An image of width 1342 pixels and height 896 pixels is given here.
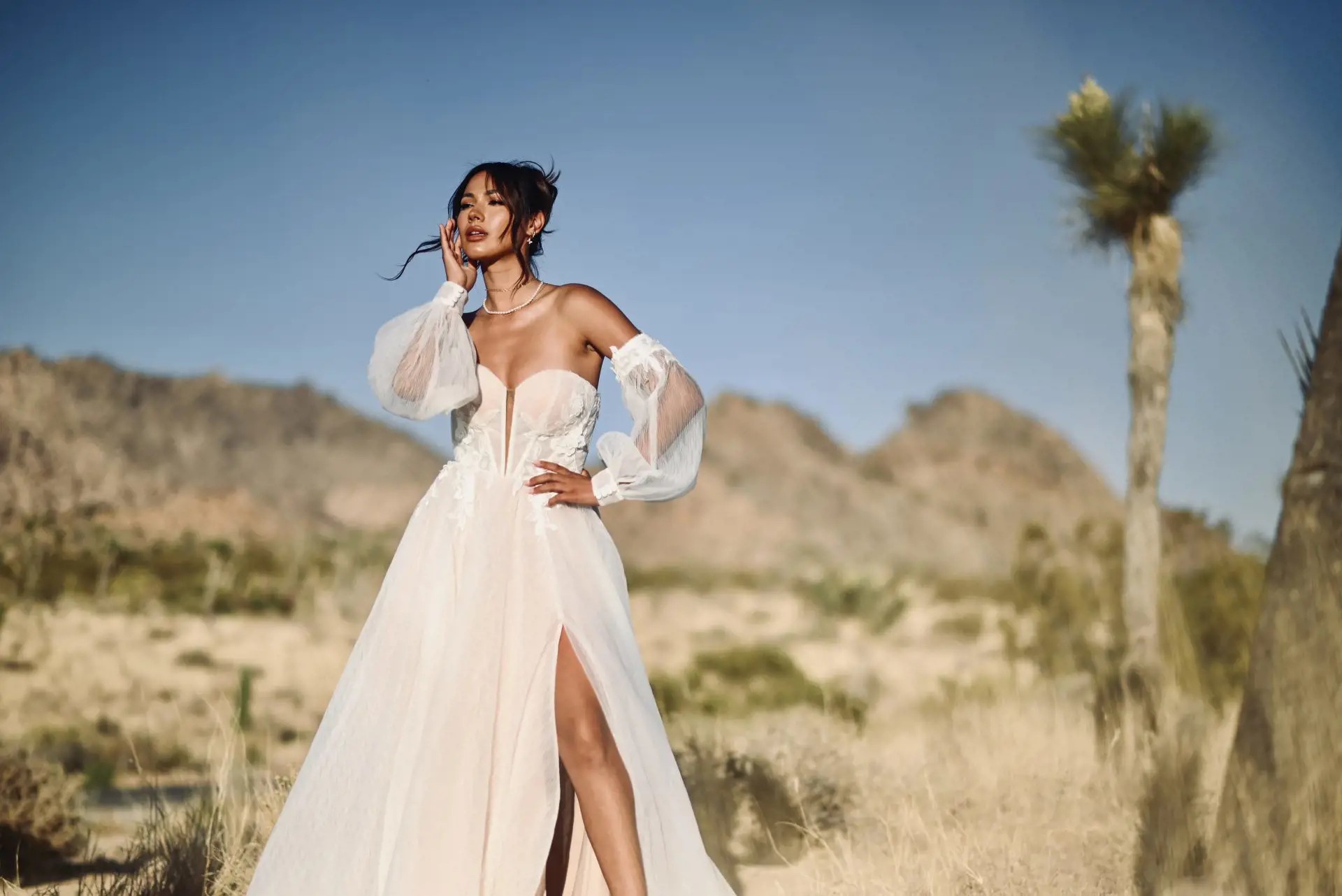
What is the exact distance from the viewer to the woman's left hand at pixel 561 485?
3340 millimetres

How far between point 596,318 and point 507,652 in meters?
1.00

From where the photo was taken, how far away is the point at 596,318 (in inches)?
138

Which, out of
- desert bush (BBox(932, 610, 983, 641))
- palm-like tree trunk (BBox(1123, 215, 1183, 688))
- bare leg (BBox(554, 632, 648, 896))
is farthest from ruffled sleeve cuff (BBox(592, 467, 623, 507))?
desert bush (BBox(932, 610, 983, 641))

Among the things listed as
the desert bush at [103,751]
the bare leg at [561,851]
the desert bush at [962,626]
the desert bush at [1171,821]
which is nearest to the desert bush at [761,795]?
the desert bush at [1171,821]

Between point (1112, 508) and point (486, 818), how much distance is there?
73.5 m

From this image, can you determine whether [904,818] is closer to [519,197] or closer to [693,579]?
[519,197]

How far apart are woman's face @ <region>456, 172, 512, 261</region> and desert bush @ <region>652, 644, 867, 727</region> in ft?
40.1

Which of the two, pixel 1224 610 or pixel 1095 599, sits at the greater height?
pixel 1095 599

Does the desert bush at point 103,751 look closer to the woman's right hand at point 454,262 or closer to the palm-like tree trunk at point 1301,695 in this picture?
the woman's right hand at point 454,262

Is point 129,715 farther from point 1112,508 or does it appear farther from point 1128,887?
point 1112,508

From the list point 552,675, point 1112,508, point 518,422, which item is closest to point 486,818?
point 552,675

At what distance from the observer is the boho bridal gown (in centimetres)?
311

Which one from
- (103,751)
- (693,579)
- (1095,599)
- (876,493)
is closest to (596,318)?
(103,751)

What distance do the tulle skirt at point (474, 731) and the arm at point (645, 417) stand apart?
0.21 m
